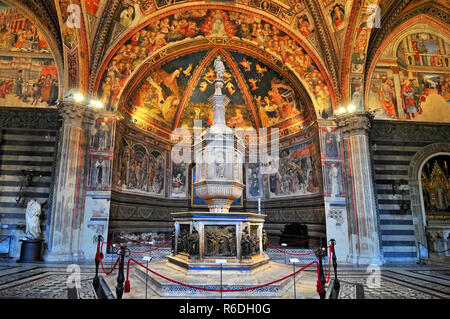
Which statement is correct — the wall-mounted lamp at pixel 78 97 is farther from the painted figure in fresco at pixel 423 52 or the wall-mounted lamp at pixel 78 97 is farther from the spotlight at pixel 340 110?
the painted figure in fresco at pixel 423 52

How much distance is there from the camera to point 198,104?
1719 centimetres

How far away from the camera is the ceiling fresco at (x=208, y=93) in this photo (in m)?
14.7

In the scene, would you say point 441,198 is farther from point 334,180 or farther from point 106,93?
point 106,93

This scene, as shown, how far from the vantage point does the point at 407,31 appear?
13.1 m

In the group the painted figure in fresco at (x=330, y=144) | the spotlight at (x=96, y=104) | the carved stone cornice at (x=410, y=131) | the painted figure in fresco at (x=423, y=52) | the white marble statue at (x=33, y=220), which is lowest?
the white marble statue at (x=33, y=220)

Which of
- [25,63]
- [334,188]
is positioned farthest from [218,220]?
[25,63]

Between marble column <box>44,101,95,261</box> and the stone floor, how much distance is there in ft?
3.76

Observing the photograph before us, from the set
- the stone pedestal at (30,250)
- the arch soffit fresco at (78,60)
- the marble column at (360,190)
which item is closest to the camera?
the stone pedestal at (30,250)

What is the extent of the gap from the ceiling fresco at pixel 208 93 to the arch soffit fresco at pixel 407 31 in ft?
12.8

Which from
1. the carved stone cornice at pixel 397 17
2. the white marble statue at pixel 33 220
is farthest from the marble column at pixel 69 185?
the carved stone cornice at pixel 397 17

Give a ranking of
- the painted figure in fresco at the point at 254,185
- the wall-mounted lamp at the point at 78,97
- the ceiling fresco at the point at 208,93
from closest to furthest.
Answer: the wall-mounted lamp at the point at 78,97 < the ceiling fresco at the point at 208,93 < the painted figure in fresco at the point at 254,185

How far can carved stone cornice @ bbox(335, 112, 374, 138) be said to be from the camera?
11750 mm

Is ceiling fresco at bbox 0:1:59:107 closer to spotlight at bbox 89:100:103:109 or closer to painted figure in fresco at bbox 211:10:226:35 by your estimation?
spotlight at bbox 89:100:103:109

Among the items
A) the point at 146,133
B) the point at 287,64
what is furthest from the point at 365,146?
the point at 146,133
